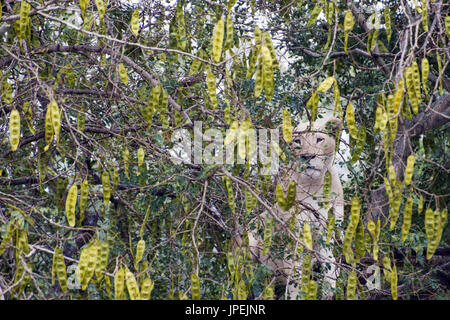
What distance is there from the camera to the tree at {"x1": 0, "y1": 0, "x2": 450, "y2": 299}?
11.3ft

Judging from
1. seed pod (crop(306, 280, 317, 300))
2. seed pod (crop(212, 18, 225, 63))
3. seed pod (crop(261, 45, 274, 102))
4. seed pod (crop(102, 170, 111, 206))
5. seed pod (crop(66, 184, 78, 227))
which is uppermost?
seed pod (crop(212, 18, 225, 63))

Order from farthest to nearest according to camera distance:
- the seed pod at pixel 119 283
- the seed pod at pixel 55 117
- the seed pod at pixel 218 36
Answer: the seed pod at pixel 218 36
the seed pod at pixel 55 117
the seed pod at pixel 119 283

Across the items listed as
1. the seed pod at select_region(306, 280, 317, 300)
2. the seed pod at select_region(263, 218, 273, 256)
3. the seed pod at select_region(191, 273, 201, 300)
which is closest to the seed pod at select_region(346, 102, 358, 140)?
the seed pod at select_region(263, 218, 273, 256)

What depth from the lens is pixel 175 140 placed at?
5059 mm

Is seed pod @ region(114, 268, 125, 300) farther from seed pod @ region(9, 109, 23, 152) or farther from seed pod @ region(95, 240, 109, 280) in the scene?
seed pod @ region(9, 109, 23, 152)

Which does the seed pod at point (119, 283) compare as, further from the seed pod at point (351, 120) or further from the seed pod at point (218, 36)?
the seed pod at point (351, 120)

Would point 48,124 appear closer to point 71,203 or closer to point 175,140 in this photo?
point 71,203

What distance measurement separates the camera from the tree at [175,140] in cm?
345

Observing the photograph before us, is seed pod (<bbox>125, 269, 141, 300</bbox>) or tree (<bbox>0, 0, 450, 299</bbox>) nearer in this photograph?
seed pod (<bbox>125, 269, 141, 300</bbox>)

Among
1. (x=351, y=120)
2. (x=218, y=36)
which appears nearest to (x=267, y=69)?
(x=218, y=36)

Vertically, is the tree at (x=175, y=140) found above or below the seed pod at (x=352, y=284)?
above

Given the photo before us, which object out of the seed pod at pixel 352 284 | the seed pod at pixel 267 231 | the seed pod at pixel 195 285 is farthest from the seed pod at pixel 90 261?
the seed pod at pixel 352 284

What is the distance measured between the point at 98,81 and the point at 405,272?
10.4ft

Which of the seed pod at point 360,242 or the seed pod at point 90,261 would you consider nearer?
the seed pod at point 90,261
